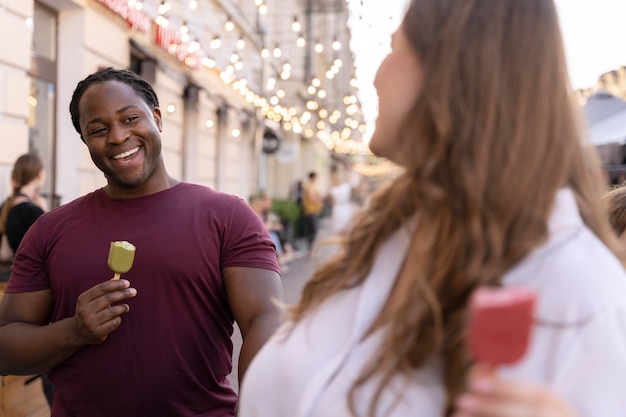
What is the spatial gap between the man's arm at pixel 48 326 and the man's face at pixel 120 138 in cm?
39

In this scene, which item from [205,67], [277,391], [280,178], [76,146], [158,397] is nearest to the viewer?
[277,391]

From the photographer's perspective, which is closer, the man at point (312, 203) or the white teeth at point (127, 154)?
the white teeth at point (127, 154)

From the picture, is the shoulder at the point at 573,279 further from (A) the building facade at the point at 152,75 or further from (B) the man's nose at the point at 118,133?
(A) the building facade at the point at 152,75

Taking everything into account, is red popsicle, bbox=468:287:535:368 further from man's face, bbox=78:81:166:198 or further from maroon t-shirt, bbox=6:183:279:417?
man's face, bbox=78:81:166:198

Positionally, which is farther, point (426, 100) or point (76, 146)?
point (76, 146)

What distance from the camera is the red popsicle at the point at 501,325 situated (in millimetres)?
864

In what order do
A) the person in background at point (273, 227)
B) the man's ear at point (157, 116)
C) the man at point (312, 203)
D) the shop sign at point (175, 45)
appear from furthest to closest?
the man at point (312, 203)
the person in background at point (273, 227)
the shop sign at point (175, 45)
the man's ear at point (157, 116)

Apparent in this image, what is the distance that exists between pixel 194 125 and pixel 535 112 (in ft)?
41.3

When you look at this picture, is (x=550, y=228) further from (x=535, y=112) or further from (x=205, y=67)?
(x=205, y=67)

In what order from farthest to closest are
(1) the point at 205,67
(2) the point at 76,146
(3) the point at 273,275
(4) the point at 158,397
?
(1) the point at 205,67 → (2) the point at 76,146 → (3) the point at 273,275 → (4) the point at 158,397

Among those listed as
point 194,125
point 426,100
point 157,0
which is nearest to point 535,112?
point 426,100

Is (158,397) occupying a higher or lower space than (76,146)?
lower

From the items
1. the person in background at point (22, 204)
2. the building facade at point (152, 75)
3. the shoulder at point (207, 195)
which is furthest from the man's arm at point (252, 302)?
the building facade at point (152, 75)

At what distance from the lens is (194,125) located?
523 inches
